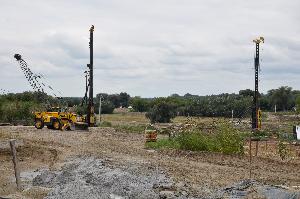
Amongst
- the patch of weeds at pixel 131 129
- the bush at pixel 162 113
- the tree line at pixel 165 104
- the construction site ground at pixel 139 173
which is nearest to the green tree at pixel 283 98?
the tree line at pixel 165 104

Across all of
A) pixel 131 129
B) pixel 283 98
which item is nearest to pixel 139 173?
pixel 131 129

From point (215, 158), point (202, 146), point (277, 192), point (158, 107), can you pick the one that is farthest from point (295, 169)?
point (158, 107)

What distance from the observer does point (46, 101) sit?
5378 centimetres

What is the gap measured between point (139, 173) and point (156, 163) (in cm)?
371

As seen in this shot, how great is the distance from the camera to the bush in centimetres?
7019

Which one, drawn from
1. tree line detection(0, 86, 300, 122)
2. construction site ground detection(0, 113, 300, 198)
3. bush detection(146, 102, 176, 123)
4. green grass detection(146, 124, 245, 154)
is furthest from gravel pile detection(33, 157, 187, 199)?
bush detection(146, 102, 176, 123)

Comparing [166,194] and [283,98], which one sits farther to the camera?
[283,98]

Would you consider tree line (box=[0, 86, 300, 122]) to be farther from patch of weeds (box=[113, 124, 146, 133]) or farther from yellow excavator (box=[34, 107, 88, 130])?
yellow excavator (box=[34, 107, 88, 130])

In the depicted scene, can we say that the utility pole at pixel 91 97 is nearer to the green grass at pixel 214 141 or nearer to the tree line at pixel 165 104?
the tree line at pixel 165 104

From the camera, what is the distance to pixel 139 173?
18859mm

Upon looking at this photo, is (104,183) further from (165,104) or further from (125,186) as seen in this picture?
(165,104)

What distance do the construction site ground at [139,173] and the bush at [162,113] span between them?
127 feet

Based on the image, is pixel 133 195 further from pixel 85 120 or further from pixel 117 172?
pixel 85 120

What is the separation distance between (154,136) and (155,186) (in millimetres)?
16256
